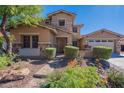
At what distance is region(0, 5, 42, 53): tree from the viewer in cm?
1185

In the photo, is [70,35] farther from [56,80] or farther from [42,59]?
[56,80]

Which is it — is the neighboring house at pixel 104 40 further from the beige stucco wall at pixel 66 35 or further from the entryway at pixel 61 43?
the entryway at pixel 61 43

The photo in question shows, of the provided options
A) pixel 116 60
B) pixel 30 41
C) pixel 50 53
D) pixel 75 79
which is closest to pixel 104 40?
pixel 116 60

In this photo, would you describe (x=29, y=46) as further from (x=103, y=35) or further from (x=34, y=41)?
(x=103, y=35)

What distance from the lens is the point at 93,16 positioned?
1130cm

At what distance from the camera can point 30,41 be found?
15.1m

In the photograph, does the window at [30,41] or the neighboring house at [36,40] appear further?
the window at [30,41]

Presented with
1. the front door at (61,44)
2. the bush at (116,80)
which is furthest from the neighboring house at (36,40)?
the bush at (116,80)

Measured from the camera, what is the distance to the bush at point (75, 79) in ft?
21.3

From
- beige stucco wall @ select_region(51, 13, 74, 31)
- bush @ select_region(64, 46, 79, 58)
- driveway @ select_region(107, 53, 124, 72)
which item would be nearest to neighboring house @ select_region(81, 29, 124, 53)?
driveway @ select_region(107, 53, 124, 72)

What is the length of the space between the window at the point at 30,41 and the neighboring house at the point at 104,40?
3008 millimetres

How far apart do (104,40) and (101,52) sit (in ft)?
7.85
